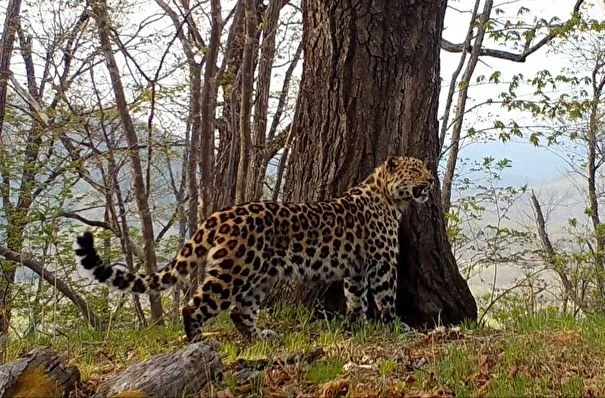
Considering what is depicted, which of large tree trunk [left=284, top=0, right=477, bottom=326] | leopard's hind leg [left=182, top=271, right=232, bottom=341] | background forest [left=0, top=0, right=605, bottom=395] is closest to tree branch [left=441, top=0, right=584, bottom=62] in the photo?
background forest [left=0, top=0, right=605, bottom=395]

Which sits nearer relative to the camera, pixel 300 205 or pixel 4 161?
pixel 300 205

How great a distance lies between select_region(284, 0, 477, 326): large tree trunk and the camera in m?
7.35

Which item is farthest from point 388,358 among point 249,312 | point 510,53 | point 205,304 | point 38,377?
point 510,53

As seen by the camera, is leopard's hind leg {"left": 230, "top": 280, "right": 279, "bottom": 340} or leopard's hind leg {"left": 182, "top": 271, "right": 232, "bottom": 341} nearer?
leopard's hind leg {"left": 182, "top": 271, "right": 232, "bottom": 341}

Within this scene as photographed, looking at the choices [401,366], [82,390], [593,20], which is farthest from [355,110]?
[593,20]

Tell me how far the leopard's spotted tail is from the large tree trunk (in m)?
1.98

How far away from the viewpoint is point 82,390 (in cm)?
431

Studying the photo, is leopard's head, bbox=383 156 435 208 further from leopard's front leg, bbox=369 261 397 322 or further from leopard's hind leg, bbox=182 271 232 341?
Result: leopard's hind leg, bbox=182 271 232 341

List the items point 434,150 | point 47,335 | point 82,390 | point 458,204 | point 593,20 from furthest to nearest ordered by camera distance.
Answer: point 458,204, point 593,20, point 434,150, point 47,335, point 82,390

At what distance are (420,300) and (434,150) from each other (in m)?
1.56

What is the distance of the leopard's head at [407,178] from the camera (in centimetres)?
732

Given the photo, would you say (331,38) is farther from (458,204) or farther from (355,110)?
(458,204)

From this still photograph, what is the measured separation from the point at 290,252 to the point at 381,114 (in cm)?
174

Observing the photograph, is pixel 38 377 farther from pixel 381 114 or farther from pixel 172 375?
pixel 381 114
